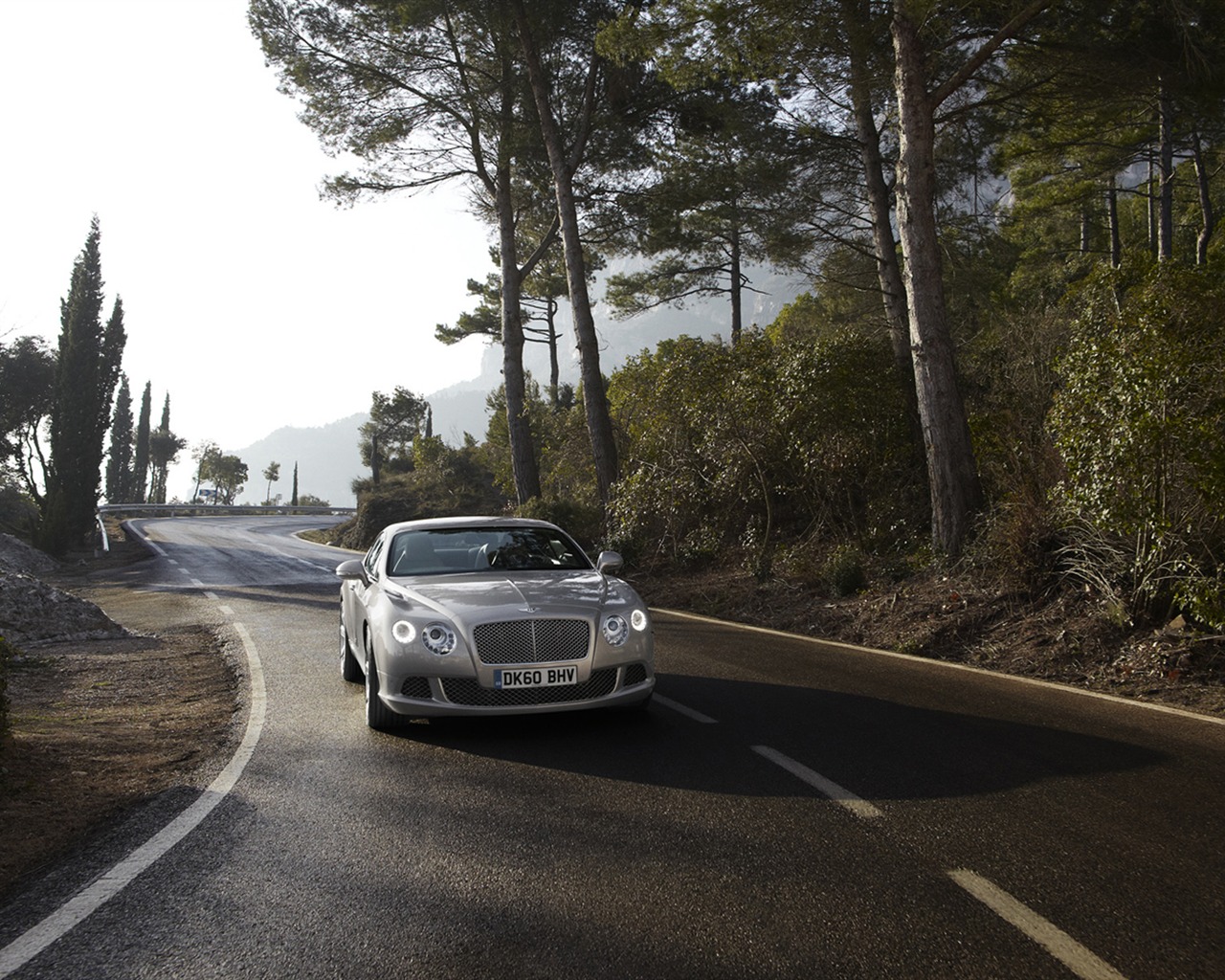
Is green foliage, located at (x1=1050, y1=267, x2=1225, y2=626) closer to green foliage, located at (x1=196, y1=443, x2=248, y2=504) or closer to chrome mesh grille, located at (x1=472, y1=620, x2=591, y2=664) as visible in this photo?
chrome mesh grille, located at (x1=472, y1=620, x2=591, y2=664)

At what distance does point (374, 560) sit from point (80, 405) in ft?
135

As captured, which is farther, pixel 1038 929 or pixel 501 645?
pixel 501 645

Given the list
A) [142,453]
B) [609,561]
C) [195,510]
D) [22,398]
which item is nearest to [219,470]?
[142,453]

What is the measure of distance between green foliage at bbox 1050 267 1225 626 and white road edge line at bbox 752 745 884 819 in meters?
4.30

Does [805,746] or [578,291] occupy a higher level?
[578,291]

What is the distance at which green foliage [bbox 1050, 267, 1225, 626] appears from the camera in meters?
7.91

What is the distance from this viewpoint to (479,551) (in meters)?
7.86

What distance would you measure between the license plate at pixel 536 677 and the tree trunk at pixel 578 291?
13346 millimetres

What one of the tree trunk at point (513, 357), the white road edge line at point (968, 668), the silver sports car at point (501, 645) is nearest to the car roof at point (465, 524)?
the silver sports car at point (501, 645)

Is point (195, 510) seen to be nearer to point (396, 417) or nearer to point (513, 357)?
point (396, 417)

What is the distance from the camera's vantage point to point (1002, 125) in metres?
17.4

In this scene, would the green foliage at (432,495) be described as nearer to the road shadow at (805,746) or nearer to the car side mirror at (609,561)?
the car side mirror at (609,561)

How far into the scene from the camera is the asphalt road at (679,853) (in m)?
3.19

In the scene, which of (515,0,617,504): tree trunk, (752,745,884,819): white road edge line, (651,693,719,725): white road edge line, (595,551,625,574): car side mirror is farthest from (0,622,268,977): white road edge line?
(515,0,617,504): tree trunk
